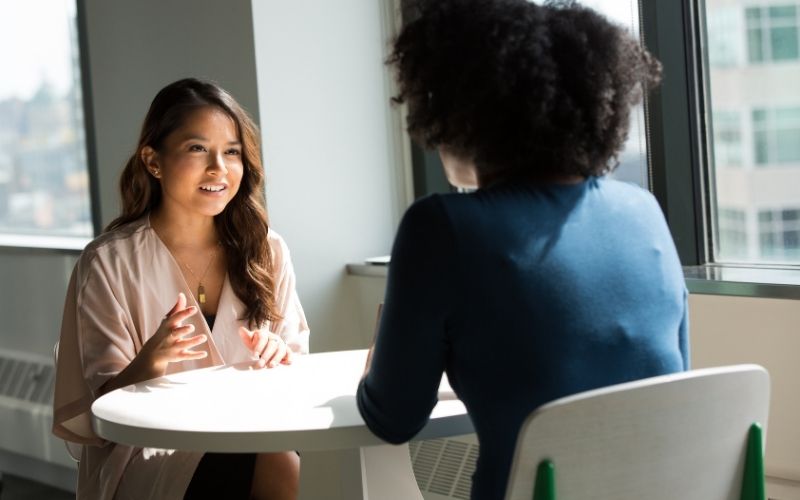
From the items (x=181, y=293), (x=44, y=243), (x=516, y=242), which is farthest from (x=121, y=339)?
(x=44, y=243)

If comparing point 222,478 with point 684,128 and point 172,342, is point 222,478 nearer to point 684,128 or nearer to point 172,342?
point 172,342

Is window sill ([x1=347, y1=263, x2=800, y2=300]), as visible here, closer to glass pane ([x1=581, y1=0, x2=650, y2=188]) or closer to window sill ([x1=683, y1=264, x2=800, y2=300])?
window sill ([x1=683, y1=264, x2=800, y2=300])

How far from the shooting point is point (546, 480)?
1.22 m

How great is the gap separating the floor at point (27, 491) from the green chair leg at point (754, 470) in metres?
3.27

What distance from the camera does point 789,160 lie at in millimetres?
2570

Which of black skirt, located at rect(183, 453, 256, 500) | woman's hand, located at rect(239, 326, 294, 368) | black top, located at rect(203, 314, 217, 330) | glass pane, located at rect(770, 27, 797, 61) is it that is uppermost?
glass pane, located at rect(770, 27, 797, 61)

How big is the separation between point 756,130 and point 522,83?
58.7 inches

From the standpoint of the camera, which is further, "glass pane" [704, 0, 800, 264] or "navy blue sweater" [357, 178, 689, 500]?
"glass pane" [704, 0, 800, 264]

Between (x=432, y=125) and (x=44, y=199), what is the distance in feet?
12.2

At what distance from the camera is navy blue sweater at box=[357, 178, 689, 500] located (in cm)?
132

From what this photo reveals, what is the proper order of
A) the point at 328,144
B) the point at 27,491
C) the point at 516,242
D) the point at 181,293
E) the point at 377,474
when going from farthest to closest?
the point at 27,491
the point at 328,144
the point at 181,293
the point at 377,474
the point at 516,242

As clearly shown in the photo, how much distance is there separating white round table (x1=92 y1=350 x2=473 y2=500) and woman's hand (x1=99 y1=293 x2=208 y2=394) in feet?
0.11

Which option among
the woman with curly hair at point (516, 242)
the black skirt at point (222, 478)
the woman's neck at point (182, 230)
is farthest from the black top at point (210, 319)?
the woman with curly hair at point (516, 242)

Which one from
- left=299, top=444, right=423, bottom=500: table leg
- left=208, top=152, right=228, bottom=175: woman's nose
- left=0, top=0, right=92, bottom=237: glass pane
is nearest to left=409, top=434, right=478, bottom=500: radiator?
left=299, top=444, right=423, bottom=500: table leg
